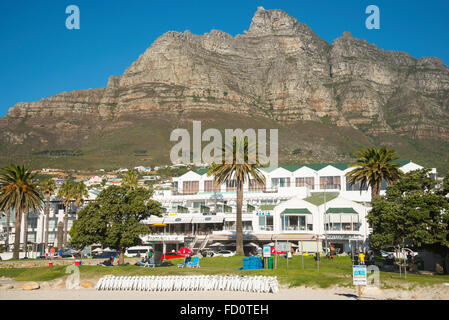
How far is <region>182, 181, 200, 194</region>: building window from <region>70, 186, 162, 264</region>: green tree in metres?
39.3

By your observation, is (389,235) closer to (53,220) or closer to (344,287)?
(344,287)

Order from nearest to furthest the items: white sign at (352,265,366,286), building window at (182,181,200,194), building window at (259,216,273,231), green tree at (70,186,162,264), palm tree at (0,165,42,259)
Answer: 1. white sign at (352,265,366,286)
2. green tree at (70,186,162,264)
3. palm tree at (0,165,42,259)
4. building window at (259,216,273,231)
5. building window at (182,181,200,194)

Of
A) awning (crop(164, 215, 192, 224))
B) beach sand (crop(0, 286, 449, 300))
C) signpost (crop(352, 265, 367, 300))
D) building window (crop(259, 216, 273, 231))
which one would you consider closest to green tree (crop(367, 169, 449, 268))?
beach sand (crop(0, 286, 449, 300))

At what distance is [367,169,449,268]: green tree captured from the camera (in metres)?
40.8

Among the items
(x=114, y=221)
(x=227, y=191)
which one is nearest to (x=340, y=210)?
(x=227, y=191)

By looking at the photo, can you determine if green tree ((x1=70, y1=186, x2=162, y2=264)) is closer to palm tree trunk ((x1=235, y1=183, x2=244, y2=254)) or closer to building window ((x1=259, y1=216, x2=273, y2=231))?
palm tree trunk ((x1=235, y1=183, x2=244, y2=254))

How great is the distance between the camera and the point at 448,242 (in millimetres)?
39750

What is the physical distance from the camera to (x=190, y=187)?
95.0m

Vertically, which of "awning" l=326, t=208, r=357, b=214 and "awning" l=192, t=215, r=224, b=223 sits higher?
"awning" l=326, t=208, r=357, b=214

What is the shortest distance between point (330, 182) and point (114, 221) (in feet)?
157

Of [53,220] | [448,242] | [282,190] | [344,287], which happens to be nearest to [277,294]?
[344,287]

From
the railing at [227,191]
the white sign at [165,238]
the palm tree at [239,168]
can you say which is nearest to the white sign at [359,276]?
the palm tree at [239,168]

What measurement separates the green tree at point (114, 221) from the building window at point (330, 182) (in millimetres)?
43044
